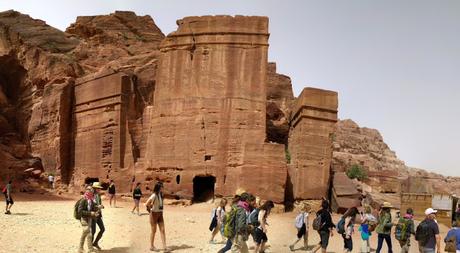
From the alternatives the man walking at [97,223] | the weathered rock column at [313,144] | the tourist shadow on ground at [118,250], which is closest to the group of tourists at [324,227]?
the tourist shadow on ground at [118,250]

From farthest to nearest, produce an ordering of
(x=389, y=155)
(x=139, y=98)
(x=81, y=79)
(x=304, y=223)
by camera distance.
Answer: (x=389, y=155), (x=81, y=79), (x=139, y=98), (x=304, y=223)

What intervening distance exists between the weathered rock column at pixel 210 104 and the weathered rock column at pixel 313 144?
2.39 meters

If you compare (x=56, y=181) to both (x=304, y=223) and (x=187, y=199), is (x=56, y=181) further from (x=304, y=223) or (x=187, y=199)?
(x=304, y=223)

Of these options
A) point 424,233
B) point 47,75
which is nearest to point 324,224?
point 424,233

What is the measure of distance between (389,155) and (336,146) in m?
19.3

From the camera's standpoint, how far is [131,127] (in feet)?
86.4

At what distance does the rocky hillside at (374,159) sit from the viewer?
150ft

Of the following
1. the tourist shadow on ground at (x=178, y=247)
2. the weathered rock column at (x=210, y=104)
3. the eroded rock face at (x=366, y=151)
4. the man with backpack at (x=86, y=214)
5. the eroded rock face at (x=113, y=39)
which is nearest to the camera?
the man with backpack at (x=86, y=214)

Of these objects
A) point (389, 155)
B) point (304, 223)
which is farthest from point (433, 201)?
point (389, 155)

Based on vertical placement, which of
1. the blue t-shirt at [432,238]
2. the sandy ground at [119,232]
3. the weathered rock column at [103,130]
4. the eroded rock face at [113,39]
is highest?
the eroded rock face at [113,39]

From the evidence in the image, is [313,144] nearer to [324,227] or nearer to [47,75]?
[324,227]

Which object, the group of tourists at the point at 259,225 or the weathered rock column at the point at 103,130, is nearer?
the group of tourists at the point at 259,225

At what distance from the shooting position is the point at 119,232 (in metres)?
14.4

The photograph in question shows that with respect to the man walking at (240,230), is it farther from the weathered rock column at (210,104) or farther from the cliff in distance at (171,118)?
the weathered rock column at (210,104)
